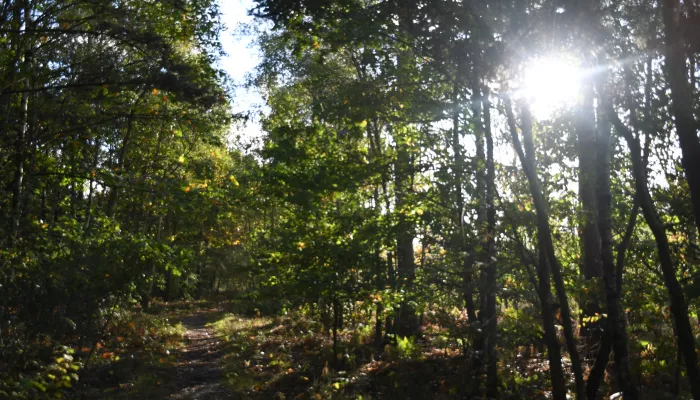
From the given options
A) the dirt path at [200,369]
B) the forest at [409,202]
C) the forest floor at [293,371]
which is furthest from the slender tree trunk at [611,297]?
the dirt path at [200,369]

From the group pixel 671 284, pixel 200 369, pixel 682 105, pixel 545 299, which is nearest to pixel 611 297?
pixel 545 299

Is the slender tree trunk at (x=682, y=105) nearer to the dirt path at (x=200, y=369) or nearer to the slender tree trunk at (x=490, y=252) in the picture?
the slender tree trunk at (x=490, y=252)

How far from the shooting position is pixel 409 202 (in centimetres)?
1016

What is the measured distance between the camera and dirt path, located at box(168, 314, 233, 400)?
11172mm

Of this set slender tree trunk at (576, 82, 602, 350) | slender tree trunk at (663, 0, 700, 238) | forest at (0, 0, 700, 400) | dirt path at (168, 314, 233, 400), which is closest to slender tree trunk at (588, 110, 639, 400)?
forest at (0, 0, 700, 400)

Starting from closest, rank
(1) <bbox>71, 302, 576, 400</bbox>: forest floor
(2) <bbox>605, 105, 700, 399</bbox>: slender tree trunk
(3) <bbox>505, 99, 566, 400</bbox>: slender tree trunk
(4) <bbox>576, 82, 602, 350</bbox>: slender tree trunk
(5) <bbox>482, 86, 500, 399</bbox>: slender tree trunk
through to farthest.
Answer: (2) <bbox>605, 105, 700, 399</bbox>: slender tree trunk, (3) <bbox>505, 99, 566, 400</bbox>: slender tree trunk, (5) <bbox>482, 86, 500, 399</bbox>: slender tree trunk, (4) <bbox>576, 82, 602, 350</bbox>: slender tree trunk, (1) <bbox>71, 302, 576, 400</bbox>: forest floor

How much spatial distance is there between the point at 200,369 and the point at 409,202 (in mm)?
7918

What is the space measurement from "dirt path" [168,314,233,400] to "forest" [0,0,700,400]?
14 centimetres

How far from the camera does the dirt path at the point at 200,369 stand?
11172 millimetres

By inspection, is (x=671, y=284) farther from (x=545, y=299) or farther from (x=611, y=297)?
(x=545, y=299)

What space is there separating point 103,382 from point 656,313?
35.7 feet

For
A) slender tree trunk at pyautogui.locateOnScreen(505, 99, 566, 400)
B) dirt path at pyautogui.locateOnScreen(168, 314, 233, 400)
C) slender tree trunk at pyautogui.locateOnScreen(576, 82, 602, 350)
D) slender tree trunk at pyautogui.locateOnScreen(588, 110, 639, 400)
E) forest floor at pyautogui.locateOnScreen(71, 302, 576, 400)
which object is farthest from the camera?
dirt path at pyautogui.locateOnScreen(168, 314, 233, 400)

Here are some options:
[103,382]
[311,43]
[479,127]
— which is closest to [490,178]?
[479,127]

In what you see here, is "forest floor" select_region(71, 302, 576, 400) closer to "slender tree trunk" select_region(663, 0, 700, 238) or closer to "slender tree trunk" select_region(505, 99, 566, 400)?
"slender tree trunk" select_region(505, 99, 566, 400)
